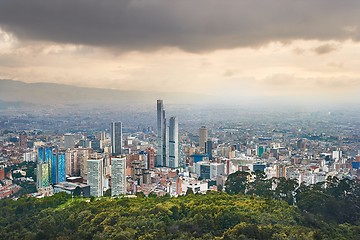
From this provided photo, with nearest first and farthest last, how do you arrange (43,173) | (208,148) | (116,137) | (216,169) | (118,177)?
(118,177)
(43,173)
(216,169)
(208,148)
(116,137)

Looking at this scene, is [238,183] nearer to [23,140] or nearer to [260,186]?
[260,186]

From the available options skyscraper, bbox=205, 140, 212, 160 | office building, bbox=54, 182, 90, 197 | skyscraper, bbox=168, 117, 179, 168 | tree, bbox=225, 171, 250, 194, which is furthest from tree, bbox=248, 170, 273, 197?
skyscraper, bbox=205, 140, 212, 160

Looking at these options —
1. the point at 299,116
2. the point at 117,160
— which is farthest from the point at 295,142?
the point at 117,160

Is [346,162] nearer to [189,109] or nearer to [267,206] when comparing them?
[189,109]

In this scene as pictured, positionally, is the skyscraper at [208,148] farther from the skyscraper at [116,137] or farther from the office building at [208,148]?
the skyscraper at [116,137]

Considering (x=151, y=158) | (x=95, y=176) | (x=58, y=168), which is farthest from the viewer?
(x=151, y=158)

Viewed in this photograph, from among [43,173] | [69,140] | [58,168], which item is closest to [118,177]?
[43,173]

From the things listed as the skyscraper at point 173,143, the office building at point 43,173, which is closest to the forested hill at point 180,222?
the office building at point 43,173
